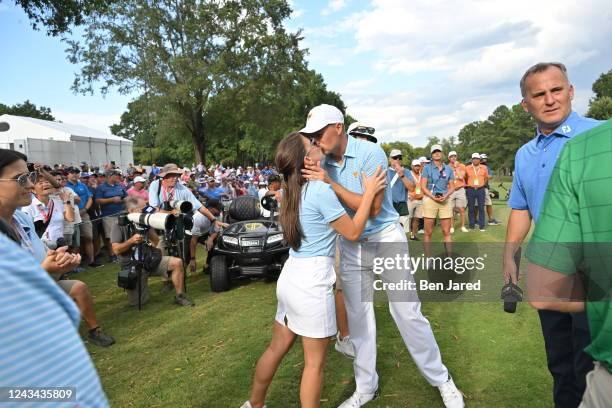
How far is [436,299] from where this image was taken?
5.43 meters

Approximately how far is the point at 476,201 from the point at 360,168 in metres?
9.96

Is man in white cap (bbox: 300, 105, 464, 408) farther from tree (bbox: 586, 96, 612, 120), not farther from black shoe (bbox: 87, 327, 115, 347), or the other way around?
tree (bbox: 586, 96, 612, 120)

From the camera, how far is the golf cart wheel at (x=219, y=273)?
22.1 feet

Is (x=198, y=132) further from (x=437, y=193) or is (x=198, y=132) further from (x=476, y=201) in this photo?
(x=437, y=193)

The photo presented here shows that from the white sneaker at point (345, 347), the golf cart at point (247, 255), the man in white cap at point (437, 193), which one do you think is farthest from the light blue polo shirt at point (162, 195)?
the man in white cap at point (437, 193)

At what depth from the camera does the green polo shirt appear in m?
1.18

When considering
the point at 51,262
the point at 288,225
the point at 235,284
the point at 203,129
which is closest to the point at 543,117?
the point at 288,225

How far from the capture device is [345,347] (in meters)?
4.19

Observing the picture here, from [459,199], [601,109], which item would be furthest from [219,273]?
[601,109]

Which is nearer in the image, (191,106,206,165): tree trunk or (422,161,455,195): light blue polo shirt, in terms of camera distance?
(422,161,455,195): light blue polo shirt

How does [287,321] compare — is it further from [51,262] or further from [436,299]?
[436,299]

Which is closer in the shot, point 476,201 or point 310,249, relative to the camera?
point 310,249

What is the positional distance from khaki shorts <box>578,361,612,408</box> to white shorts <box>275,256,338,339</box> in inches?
56.1

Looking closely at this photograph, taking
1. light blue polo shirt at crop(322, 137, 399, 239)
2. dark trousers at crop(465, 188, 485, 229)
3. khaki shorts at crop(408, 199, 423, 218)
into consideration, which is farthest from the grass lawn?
dark trousers at crop(465, 188, 485, 229)
